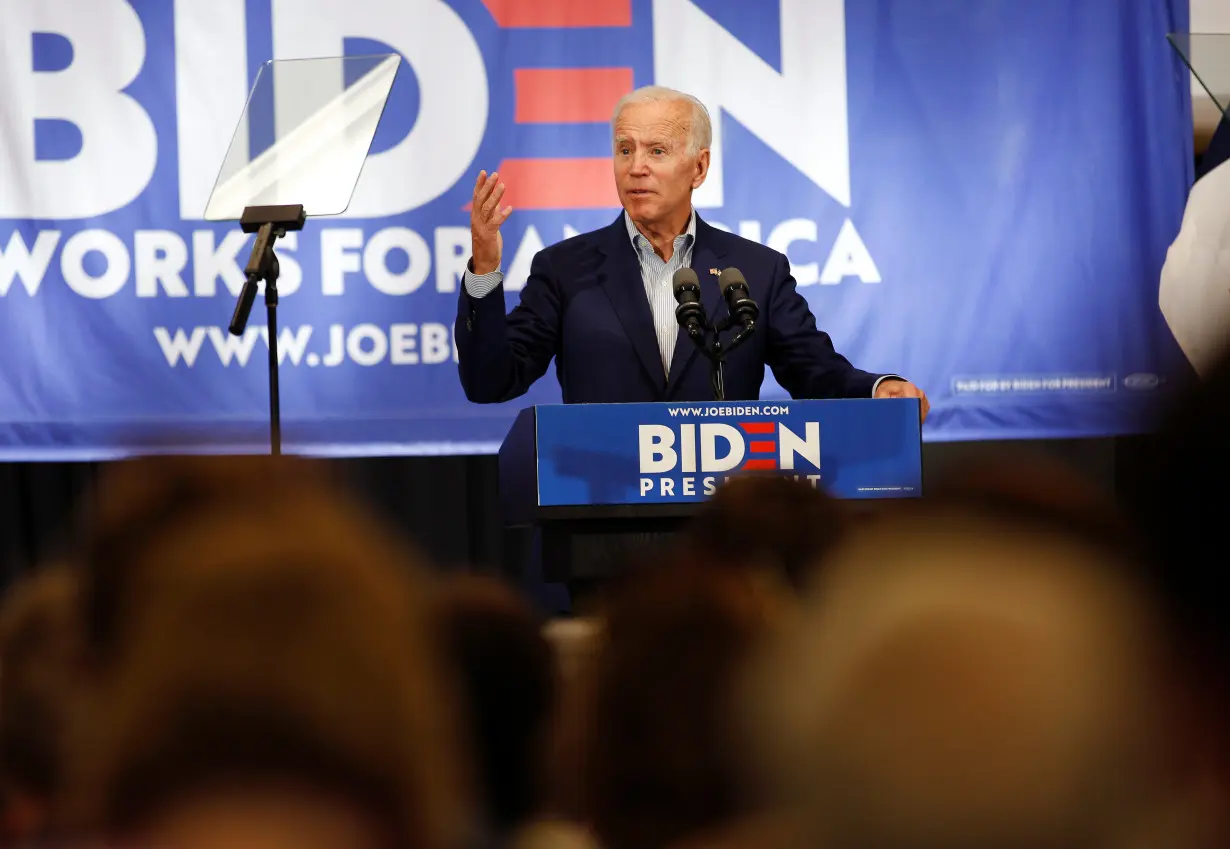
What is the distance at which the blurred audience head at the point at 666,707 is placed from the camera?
828 millimetres

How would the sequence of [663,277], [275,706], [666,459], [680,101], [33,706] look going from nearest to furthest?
[275,706] → [33,706] → [666,459] → [663,277] → [680,101]

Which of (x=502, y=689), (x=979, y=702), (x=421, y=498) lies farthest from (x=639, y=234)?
(x=979, y=702)

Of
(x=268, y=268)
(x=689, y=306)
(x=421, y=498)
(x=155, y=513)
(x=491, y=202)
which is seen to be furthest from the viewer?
(x=421, y=498)

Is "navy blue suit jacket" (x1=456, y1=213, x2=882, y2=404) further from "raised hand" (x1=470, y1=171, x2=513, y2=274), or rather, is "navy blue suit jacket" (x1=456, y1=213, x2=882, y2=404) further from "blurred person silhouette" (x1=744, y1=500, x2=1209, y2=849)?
"blurred person silhouette" (x1=744, y1=500, x2=1209, y2=849)

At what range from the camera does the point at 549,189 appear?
433 cm

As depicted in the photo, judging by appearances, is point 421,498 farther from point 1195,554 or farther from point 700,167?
point 1195,554

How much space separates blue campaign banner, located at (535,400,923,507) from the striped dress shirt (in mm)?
747

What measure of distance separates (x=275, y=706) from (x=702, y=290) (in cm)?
282

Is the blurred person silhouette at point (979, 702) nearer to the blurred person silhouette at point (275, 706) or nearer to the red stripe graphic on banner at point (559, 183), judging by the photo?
the blurred person silhouette at point (275, 706)

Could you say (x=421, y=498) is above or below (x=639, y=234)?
below

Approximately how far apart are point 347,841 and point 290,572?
101 millimetres

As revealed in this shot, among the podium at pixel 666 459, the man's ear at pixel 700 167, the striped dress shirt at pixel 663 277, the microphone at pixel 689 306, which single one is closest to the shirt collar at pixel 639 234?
the striped dress shirt at pixel 663 277

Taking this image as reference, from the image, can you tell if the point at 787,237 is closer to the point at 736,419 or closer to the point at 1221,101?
the point at 1221,101

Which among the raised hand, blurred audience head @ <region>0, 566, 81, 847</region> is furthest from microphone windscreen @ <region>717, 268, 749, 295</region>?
blurred audience head @ <region>0, 566, 81, 847</region>
